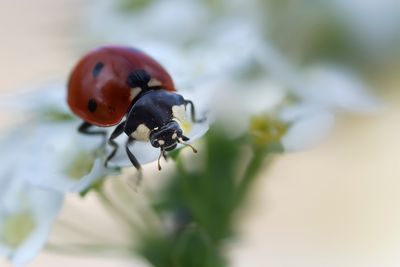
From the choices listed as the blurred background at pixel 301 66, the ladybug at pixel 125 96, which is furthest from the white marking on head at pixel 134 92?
the blurred background at pixel 301 66

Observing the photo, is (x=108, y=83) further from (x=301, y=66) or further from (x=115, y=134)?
(x=301, y=66)

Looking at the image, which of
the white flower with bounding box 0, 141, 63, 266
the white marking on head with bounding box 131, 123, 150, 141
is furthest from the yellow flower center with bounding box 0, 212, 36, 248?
the white marking on head with bounding box 131, 123, 150, 141

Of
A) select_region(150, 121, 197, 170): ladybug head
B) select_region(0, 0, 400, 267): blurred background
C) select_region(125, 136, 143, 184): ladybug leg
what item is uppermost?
select_region(0, 0, 400, 267): blurred background

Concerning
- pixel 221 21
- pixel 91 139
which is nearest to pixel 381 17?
pixel 221 21

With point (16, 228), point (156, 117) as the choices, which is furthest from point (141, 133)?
point (16, 228)

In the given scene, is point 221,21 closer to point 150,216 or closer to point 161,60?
point 161,60

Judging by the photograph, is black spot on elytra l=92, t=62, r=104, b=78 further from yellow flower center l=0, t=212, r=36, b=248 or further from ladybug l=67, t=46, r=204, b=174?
yellow flower center l=0, t=212, r=36, b=248
